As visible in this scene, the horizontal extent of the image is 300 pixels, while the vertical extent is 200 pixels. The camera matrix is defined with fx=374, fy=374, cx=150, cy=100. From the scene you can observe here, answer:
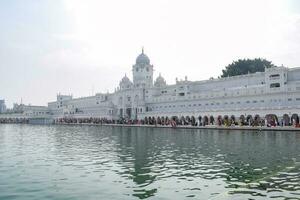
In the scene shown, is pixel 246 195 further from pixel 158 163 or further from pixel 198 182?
pixel 158 163

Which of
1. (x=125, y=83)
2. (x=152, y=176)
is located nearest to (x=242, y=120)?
(x=152, y=176)

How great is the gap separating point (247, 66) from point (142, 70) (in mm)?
29321

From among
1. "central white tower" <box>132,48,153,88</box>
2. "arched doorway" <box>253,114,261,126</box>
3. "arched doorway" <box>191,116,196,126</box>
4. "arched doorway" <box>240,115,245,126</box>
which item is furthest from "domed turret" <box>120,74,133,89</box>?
"arched doorway" <box>253,114,261,126</box>

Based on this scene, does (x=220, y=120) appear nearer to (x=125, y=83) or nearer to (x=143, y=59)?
(x=143, y=59)

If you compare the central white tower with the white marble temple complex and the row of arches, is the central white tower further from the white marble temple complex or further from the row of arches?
the row of arches

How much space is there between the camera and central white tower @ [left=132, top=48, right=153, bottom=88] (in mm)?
107250

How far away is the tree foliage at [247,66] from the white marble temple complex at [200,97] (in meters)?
17.2

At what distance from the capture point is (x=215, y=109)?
7106cm

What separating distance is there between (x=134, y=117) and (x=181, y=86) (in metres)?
19.7

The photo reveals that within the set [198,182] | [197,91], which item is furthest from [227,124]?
[198,182]

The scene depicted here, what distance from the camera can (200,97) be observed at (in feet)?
258

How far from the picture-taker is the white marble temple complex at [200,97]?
206 ft

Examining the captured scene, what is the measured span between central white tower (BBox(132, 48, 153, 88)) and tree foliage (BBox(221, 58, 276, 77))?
2248 cm

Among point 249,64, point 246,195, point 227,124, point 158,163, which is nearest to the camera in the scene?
point 246,195
